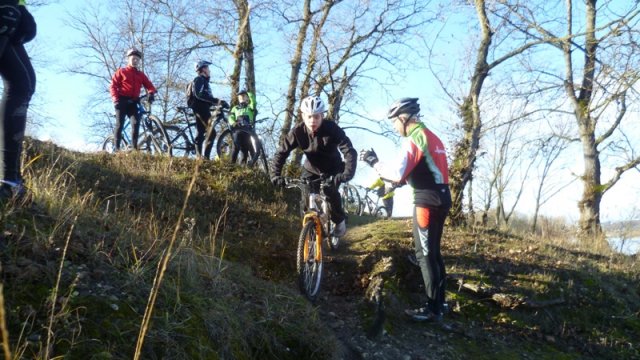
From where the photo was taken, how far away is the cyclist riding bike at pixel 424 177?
493cm

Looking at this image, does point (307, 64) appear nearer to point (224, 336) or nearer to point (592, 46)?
point (592, 46)

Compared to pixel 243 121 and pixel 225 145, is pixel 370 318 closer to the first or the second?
pixel 225 145

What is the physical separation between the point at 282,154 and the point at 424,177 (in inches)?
70.7

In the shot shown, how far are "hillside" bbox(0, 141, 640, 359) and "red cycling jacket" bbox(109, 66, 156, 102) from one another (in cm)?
123

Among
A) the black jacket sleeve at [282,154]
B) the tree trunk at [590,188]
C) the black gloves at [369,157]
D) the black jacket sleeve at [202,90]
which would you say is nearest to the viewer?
the black gloves at [369,157]

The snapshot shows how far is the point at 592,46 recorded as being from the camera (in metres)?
11.8

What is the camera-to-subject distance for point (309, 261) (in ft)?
18.0

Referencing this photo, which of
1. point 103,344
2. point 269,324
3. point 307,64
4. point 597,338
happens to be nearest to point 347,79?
point 307,64

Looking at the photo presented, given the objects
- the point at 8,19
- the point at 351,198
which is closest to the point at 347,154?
the point at 8,19

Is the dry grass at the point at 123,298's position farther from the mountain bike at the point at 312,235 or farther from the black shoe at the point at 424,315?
the black shoe at the point at 424,315

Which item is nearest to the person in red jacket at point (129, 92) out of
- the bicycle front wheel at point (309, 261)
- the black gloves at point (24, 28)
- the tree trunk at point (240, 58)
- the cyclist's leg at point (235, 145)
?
the cyclist's leg at point (235, 145)

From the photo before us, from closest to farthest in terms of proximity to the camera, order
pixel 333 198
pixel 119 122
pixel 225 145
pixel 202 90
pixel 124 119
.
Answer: pixel 333 198 < pixel 119 122 < pixel 124 119 < pixel 202 90 < pixel 225 145

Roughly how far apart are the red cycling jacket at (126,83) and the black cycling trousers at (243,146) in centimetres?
193

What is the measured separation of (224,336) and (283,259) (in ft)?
10.7
